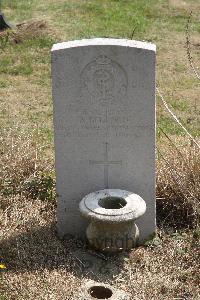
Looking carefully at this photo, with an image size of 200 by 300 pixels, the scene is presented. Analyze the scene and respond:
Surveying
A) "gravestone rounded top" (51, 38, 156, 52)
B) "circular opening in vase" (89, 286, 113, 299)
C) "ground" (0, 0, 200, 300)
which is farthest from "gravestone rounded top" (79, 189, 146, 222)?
"gravestone rounded top" (51, 38, 156, 52)

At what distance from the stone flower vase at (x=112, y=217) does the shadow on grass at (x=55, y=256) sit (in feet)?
0.41

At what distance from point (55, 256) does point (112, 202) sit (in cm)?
68

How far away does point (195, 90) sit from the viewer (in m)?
9.73

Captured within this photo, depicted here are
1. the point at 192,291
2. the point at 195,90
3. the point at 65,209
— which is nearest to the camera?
the point at 192,291

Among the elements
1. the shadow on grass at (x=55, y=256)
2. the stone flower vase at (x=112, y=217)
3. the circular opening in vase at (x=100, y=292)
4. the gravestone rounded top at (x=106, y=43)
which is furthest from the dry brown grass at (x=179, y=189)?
the circular opening in vase at (x=100, y=292)

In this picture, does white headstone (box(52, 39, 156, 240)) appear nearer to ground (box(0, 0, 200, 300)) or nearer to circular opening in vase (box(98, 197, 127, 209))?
circular opening in vase (box(98, 197, 127, 209))

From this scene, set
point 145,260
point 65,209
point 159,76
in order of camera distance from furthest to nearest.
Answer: point 159,76 → point 65,209 → point 145,260

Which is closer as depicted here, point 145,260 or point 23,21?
point 145,260

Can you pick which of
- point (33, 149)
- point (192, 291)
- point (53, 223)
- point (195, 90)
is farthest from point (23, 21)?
point (192, 291)

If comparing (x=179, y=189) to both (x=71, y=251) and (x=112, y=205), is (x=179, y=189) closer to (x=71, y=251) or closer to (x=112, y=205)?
(x=112, y=205)

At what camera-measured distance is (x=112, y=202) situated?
5.60 meters

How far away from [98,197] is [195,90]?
182 inches

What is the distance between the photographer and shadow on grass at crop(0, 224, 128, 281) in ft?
17.4

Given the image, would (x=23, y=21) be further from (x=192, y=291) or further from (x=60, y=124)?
(x=192, y=291)
